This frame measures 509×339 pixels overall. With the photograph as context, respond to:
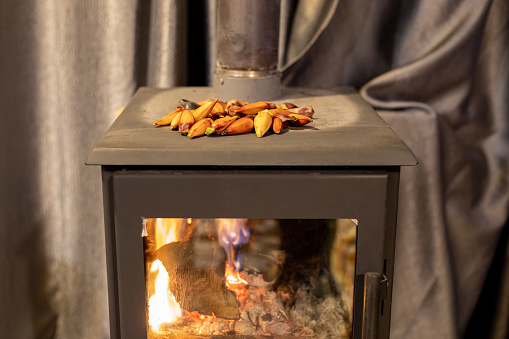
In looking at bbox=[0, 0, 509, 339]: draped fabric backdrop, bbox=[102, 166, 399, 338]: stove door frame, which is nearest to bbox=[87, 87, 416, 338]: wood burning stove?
bbox=[102, 166, 399, 338]: stove door frame

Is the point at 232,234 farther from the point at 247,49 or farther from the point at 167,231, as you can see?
the point at 247,49

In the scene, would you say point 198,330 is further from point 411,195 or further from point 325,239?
point 411,195

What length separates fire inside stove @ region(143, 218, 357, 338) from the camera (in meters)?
0.84

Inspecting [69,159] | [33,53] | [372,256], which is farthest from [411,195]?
[33,53]

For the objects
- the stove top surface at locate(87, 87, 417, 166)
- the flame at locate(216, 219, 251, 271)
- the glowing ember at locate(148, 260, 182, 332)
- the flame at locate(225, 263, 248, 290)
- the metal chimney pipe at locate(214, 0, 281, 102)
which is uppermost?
the metal chimney pipe at locate(214, 0, 281, 102)

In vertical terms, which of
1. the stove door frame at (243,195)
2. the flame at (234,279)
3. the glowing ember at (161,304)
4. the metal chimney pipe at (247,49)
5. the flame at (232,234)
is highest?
the metal chimney pipe at (247,49)

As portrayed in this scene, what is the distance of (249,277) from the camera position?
0.87m

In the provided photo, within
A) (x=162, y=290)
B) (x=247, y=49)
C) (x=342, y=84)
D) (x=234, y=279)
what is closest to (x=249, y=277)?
(x=234, y=279)

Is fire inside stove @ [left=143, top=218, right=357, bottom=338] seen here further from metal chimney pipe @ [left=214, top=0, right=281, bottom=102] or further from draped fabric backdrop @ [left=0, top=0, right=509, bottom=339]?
draped fabric backdrop @ [left=0, top=0, right=509, bottom=339]

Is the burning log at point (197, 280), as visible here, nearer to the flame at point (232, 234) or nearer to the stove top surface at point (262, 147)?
the flame at point (232, 234)

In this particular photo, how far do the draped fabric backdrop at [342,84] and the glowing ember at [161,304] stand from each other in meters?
0.54

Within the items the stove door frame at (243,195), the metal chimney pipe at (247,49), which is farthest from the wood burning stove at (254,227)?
the metal chimney pipe at (247,49)

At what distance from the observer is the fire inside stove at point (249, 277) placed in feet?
2.76

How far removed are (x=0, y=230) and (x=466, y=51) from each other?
3.48 ft
